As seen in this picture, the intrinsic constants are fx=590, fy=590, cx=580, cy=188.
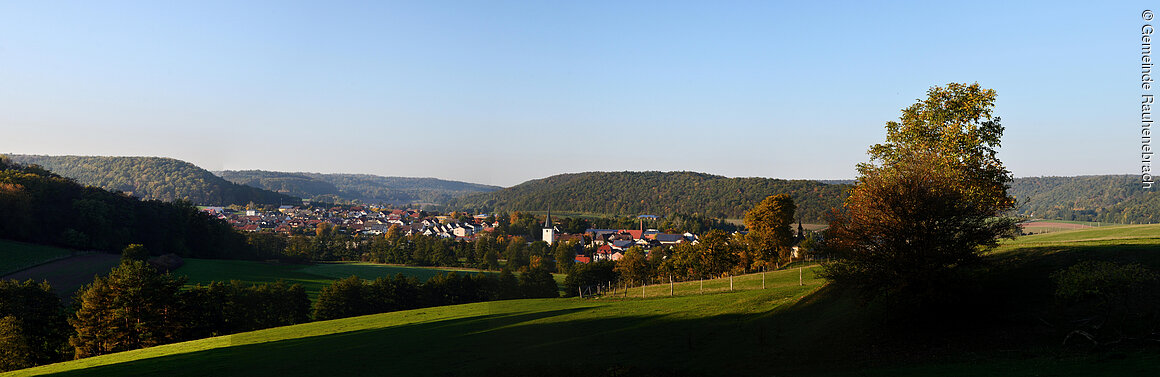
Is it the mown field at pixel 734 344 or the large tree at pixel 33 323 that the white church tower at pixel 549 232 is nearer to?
the large tree at pixel 33 323

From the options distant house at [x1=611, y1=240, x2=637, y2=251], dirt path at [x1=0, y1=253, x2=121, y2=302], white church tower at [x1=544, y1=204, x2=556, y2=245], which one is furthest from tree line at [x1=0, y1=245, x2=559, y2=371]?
distant house at [x1=611, y1=240, x2=637, y2=251]

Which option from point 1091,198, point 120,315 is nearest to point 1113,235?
point 120,315

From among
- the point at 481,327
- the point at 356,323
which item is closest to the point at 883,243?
the point at 481,327

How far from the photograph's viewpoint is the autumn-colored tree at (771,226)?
64.2 metres

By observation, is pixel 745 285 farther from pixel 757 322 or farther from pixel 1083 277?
pixel 1083 277

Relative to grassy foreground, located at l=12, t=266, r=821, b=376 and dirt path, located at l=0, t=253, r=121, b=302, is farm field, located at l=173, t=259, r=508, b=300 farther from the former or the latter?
grassy foreground, located at l=12, t=266, r=821, b=376

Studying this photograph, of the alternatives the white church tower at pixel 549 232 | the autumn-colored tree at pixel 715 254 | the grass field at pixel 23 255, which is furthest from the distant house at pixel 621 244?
the grass field at pixel 23 255

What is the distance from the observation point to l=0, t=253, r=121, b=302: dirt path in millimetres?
65250

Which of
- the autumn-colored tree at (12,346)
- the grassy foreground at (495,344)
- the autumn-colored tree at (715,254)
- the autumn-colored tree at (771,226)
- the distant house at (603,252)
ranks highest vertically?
the autumn-colored tree at (771,226)

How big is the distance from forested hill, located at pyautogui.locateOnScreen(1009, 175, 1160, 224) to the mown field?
82.2 meters

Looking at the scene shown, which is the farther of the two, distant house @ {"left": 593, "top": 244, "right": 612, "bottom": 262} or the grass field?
distant house @ {"left": 593, "top": 244, "right": 612, "bottom": 262}

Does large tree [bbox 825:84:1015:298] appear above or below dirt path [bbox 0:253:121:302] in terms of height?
above

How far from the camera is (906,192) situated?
22531 mm

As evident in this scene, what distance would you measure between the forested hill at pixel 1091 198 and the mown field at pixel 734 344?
8217cm
